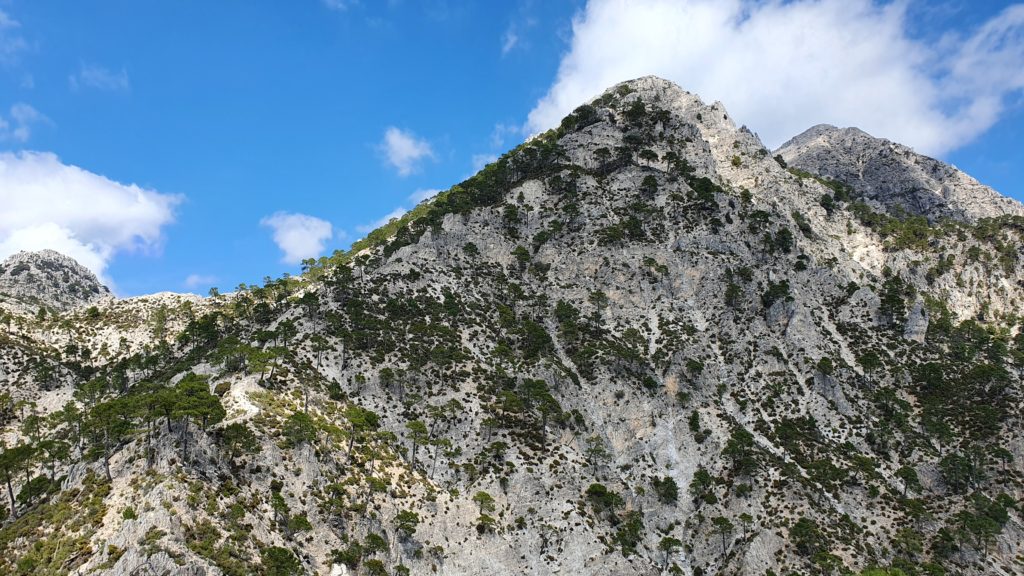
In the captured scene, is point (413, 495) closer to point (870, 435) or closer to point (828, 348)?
point (870, 435)

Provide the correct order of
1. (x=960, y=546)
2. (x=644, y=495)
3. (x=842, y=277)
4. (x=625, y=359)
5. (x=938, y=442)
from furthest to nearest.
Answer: (x=842, y=277) < (x=625, y=359) < (x=938, y=442) < (x=644, y=495) < (x=960, y=546)

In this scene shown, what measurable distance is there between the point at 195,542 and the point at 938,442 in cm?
12618

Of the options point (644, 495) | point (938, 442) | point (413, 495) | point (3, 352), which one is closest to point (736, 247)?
point (938, 442)

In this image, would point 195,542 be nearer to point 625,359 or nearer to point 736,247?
point 625,359

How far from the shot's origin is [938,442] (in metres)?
115

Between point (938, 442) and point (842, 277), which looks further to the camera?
point (842, 277)

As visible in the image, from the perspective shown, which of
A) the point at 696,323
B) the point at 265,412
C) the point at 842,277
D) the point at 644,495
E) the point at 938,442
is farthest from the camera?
the point at 842,277

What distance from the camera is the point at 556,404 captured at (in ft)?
374

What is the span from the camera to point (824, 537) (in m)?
96.2

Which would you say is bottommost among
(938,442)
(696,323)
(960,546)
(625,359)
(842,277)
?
(960,546)

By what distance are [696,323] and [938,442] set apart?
5134cm

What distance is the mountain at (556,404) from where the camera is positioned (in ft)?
250

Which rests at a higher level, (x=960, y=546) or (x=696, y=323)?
(x=696, y=323)

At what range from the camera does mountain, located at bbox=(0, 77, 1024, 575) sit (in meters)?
76.3
